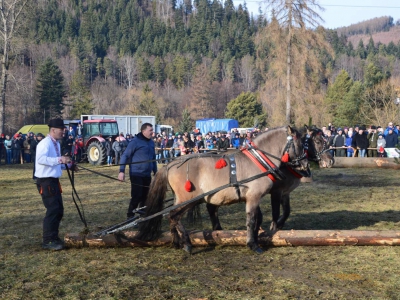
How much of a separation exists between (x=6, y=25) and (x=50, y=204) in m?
32.1

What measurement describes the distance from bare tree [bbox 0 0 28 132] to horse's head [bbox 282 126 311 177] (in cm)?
3167

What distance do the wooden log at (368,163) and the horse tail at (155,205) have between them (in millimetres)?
13330

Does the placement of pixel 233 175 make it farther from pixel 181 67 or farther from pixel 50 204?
pixel 181 67

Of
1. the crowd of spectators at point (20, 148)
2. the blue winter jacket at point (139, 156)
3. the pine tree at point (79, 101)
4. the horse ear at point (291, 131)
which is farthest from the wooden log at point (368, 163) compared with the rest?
the pine tree at point (79, 101)

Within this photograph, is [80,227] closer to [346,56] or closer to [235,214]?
[235,214]

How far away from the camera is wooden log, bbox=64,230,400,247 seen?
6750mm

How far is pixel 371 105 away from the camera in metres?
37.4

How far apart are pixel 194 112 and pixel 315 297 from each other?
72.9 m

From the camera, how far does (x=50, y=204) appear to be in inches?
270

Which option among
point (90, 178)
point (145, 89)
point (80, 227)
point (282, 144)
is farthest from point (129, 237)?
point (145, 89)

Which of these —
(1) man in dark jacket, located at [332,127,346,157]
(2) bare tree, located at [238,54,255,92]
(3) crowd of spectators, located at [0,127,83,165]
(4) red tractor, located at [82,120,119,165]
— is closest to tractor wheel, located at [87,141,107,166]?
(4) red tractor, located at [82,120,119,165]

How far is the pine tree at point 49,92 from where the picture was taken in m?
58.7

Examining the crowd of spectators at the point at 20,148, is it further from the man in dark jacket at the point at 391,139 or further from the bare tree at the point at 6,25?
the man in dark jacket at the point at 391,139

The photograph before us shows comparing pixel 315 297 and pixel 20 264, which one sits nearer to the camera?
pixel 315 297
